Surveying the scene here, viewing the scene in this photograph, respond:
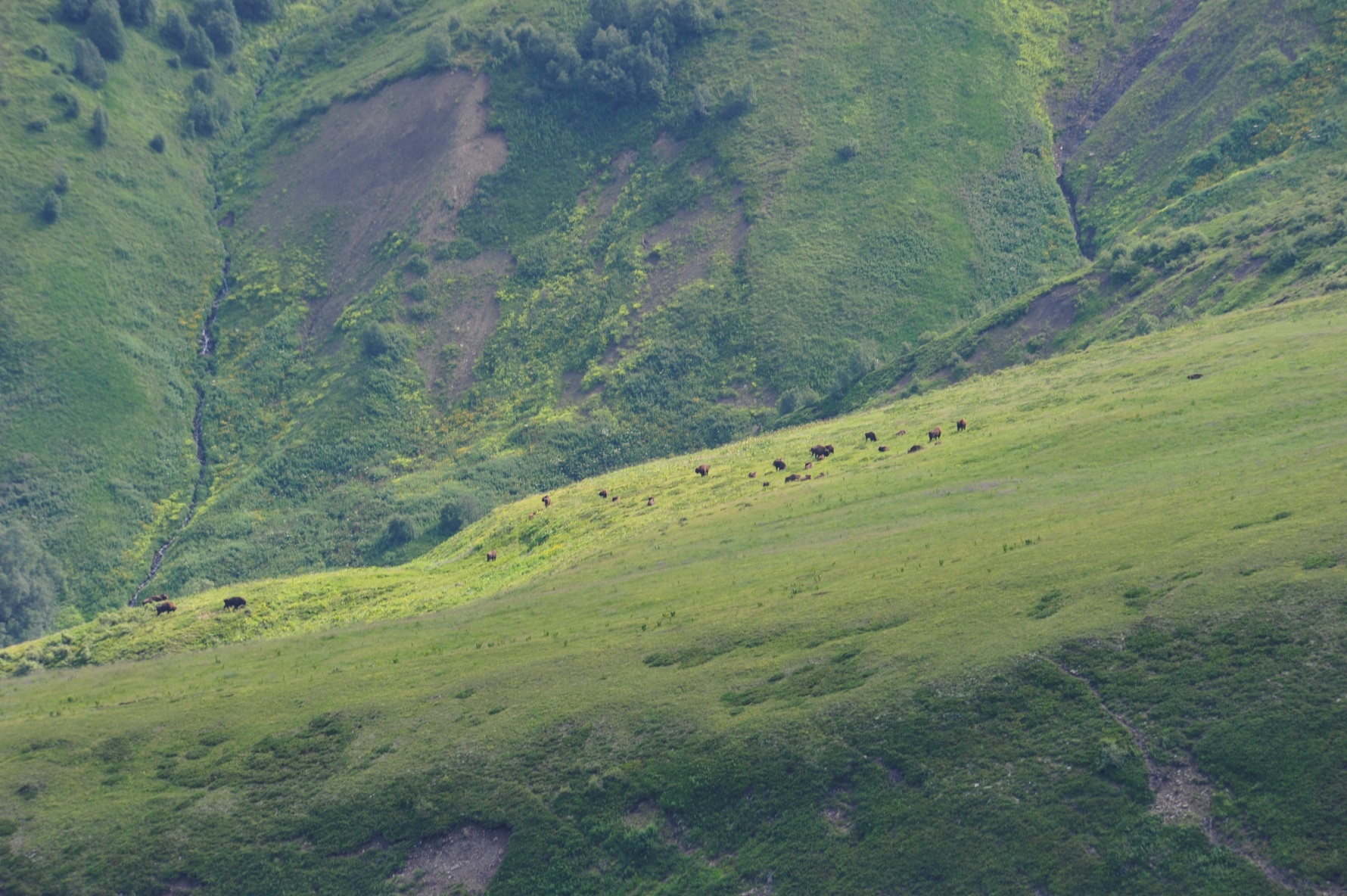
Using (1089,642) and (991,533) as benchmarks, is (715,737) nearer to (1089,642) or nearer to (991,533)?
(1089,642)

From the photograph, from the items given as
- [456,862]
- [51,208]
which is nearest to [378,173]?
[51,208]

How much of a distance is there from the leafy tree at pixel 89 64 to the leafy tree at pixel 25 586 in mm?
84142

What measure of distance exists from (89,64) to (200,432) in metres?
69.0

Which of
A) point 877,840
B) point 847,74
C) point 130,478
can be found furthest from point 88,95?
point 877,840

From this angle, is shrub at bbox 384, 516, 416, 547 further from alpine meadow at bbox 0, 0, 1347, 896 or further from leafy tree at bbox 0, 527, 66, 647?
leafy tree at bbox 0, 527, 66, 647

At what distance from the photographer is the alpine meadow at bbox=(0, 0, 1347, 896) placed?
Answer: 4056 centimetres

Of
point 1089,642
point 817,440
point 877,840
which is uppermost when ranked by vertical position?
point 1089,642

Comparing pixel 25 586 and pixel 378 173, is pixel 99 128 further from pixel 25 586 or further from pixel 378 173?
pixel 25 586

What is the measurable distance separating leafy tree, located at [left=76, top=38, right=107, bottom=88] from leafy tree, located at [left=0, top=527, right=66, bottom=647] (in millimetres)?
84142

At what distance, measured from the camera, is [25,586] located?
126000 mm

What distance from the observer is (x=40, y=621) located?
127188mm

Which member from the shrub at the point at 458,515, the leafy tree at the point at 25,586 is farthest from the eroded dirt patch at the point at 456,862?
the leafy tree at the point at 25,586

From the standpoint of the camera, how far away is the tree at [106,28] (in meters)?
180

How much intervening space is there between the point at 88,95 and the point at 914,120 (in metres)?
132
